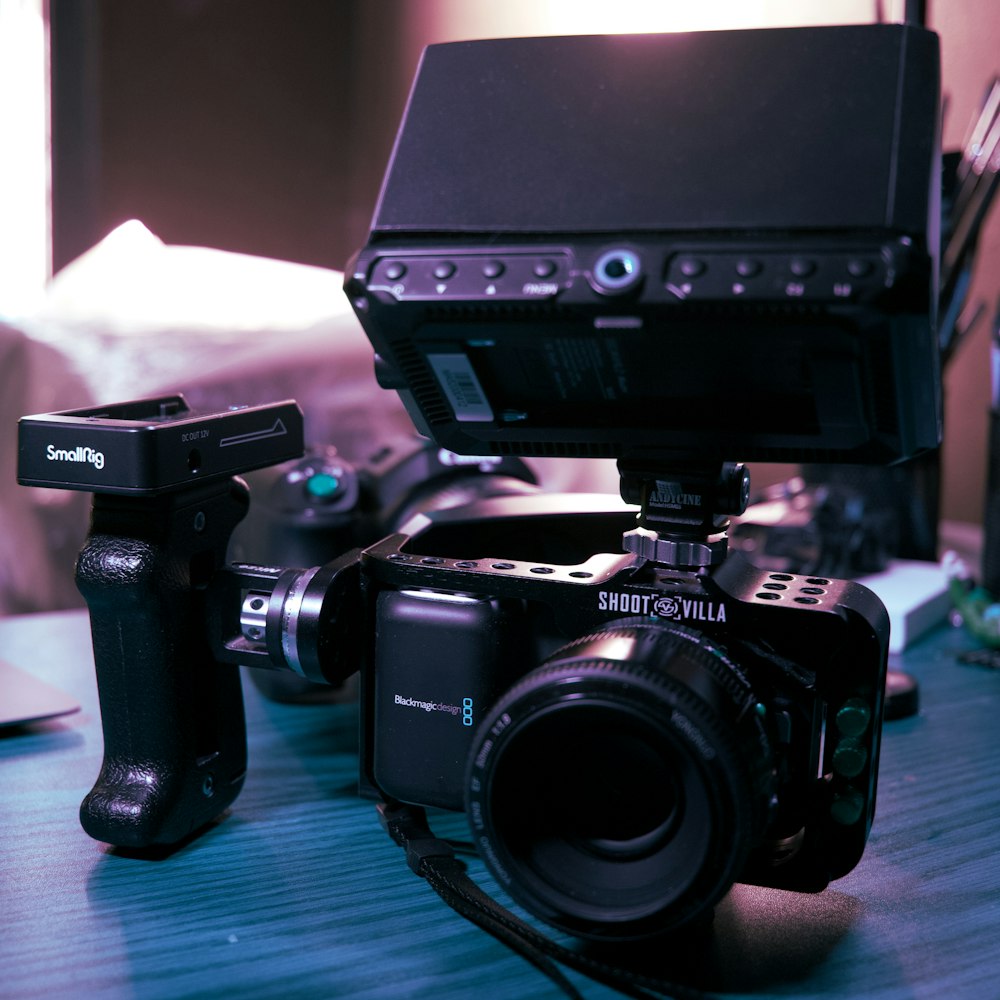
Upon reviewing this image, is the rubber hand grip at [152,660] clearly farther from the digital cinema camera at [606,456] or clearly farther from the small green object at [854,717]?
the small green object at [854,717]

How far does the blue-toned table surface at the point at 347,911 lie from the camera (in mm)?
433

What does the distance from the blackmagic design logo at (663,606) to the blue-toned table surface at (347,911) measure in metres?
0.13

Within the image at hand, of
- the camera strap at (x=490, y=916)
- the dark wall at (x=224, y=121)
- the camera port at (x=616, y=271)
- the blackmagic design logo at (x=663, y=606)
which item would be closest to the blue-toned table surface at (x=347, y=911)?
the camera strap at (x=490, y=916)

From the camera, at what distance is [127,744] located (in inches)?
20.9

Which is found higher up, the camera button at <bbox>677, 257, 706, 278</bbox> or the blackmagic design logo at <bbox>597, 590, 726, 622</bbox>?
the camera button at <bbox>677, 257, 706, 278</bbox>

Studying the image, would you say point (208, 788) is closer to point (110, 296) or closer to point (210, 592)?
point (210, 592)

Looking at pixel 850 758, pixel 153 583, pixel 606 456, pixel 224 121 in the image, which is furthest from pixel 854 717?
pixel 224 121

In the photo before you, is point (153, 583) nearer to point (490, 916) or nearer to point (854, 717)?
point (490, 916)

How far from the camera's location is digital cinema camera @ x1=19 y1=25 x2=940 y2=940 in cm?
40

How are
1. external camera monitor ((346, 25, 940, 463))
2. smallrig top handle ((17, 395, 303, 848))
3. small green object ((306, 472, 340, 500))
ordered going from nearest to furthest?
external camera monitor ((346, 25, 940, 463))
smallrig top handle ((17, 395, 303, 848))
small green object ((306, 472, 340, 500))

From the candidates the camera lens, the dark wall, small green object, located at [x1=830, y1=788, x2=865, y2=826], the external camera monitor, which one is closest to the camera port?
the external camera monitor

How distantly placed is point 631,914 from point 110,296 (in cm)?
71

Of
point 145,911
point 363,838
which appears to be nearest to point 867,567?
point 363,838

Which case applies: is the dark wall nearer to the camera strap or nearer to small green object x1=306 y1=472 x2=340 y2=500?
small green object x1=306 y1=472 x2=340 y2=500
